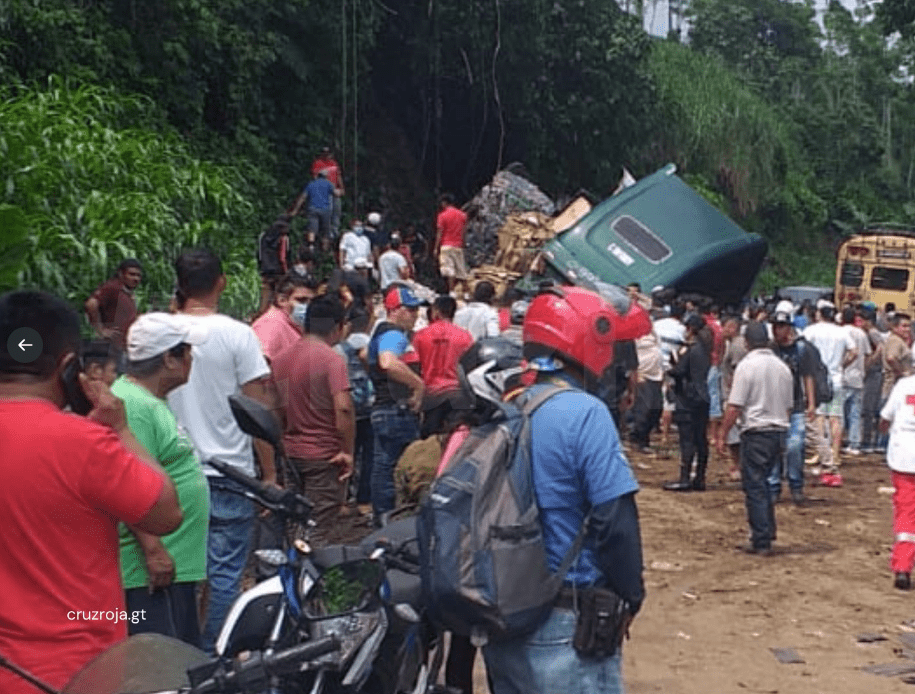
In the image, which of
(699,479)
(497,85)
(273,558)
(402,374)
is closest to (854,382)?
(699,479)

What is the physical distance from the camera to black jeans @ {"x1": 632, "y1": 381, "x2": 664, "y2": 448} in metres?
15.6

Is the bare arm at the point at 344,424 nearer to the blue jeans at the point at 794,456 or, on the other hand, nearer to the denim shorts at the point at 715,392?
the blue jeans at the point at 794,456

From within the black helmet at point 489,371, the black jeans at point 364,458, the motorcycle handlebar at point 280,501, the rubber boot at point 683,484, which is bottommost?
the rubber boot at point 683,484

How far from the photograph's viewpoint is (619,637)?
4.30 metres

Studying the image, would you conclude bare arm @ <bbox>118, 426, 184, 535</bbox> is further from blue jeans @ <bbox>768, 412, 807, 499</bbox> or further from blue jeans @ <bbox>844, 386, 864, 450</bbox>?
blue jeans @ <bbox>844, 386, 864, 450</bbox>

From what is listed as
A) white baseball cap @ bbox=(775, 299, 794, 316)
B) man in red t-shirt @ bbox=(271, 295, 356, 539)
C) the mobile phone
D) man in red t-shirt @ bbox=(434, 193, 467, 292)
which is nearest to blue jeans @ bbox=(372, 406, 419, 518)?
man in red t-shirt @ bbox=(271, 295, 356, 539)

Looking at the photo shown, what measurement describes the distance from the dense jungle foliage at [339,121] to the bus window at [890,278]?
494cm

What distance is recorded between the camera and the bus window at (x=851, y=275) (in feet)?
88.6

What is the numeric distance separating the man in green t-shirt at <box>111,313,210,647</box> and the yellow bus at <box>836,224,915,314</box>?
74.5 ft

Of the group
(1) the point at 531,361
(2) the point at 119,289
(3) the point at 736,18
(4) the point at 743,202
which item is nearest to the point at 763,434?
(2) the point at 119,289

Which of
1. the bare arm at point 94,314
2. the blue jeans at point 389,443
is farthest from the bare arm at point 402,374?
the bare arm at point 94,314

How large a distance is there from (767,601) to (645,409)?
248 inches

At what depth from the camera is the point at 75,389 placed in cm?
404

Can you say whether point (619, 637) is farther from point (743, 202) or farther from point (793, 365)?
point (743, 202)
